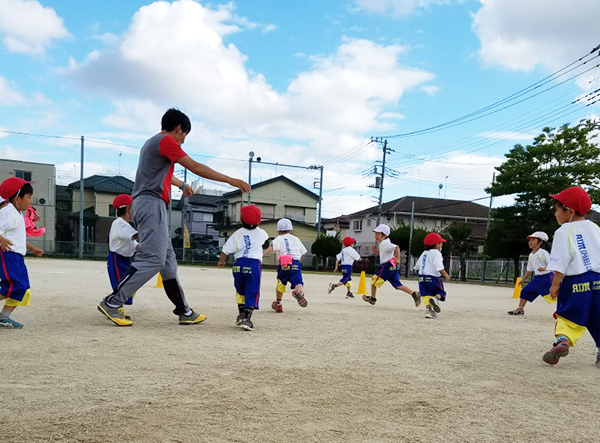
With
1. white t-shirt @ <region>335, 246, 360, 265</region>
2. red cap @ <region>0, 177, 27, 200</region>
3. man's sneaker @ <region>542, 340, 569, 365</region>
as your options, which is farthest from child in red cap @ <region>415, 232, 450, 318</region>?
red cap @ <region>0, 177, 27, 200</region>

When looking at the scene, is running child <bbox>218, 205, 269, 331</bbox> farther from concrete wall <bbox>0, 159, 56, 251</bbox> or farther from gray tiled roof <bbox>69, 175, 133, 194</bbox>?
gray tiled roof <bbox>69, 175, 133, 194</bbox>

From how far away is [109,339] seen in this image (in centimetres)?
476

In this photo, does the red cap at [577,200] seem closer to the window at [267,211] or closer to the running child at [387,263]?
the running child at [387,263]

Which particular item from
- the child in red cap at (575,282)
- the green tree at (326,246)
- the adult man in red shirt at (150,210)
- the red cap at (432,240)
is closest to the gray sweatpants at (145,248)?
the adult man in red shirt at (150,210)

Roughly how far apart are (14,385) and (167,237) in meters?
2.71

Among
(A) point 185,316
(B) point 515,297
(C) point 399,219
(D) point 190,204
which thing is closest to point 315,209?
(C) point 399,219

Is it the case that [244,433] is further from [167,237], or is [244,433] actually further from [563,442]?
[167,237]

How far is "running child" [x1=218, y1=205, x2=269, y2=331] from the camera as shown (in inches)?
238

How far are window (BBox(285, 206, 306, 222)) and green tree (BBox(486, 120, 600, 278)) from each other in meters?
26.3

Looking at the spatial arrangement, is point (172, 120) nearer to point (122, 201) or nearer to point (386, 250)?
point (122, 201)

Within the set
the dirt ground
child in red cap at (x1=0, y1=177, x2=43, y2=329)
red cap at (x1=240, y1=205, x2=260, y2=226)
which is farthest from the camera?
red cap at (x1=240, y1=205, x2=260, y2=226)

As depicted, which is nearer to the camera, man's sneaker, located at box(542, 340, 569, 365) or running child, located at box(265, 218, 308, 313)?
man's sneaker, located at box(542, 340, 569, 365)

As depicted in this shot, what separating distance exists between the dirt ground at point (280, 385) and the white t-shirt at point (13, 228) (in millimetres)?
855

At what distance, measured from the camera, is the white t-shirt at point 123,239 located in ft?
20.9
